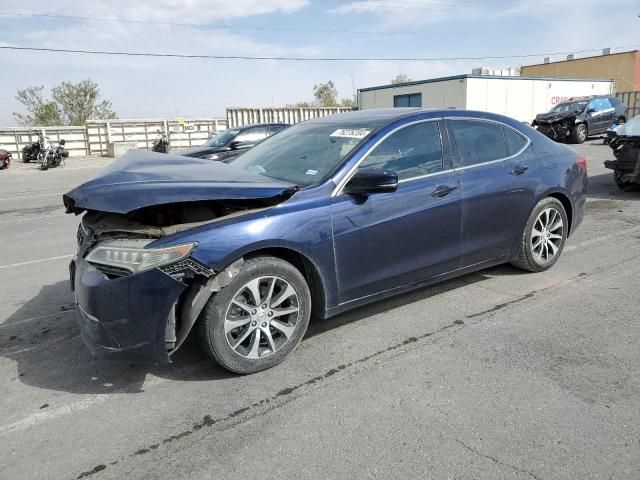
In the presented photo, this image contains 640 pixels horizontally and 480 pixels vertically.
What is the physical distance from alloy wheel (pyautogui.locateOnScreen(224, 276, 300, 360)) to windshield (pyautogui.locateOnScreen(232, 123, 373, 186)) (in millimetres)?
804

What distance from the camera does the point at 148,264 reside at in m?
→ 2.94

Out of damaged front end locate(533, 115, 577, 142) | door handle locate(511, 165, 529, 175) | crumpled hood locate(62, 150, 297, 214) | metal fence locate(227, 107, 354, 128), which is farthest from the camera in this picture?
metal fence locate(227, 107, 354, 128)

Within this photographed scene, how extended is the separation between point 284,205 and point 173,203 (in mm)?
704

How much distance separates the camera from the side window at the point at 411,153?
3.82 meters

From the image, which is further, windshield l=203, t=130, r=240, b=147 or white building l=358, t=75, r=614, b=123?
white building l=358, t=75, r=614, b=123

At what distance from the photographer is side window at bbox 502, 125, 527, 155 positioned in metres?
4.70

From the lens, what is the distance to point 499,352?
352 cm

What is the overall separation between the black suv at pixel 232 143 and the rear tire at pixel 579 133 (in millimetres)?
13193

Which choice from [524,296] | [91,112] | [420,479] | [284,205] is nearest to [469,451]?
[420,479]

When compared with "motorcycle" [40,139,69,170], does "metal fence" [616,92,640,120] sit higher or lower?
higher

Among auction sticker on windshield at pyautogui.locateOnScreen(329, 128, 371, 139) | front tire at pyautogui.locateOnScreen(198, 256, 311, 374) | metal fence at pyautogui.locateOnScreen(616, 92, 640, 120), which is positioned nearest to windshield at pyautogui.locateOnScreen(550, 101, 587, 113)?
metal fence at pyautogui.locateOnScreen(616, 92, 640, 120)

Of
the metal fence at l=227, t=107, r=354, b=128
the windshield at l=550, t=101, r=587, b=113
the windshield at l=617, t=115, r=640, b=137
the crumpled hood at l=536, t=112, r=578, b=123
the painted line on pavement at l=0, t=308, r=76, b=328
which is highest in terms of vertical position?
the metal fence at l=227, t=107, r=354, b=128

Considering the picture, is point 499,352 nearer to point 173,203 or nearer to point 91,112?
point 173,203

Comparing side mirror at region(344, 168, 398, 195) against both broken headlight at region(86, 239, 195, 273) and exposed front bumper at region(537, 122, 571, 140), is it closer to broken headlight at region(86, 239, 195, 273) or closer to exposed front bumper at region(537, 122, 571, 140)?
broken headlight at region(86, 239, 195, 273)
